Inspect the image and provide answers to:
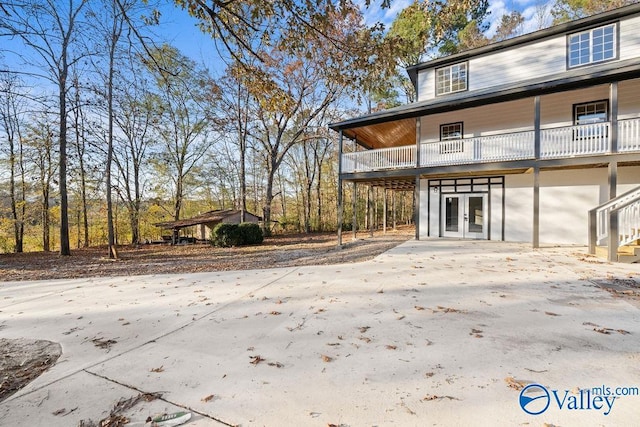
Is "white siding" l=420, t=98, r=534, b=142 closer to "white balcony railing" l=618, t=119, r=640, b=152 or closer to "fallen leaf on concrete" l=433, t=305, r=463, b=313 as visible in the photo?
"white balcony railing" l=618, t=119, r=640, b=152

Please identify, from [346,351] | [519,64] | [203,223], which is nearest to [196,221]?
[203,223]

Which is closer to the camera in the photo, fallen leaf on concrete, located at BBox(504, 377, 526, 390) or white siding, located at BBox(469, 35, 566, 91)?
fallen leaf on concrete, located at BBox(504, 377, 526, 390)

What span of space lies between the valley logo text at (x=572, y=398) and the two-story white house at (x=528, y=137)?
23.1 ft

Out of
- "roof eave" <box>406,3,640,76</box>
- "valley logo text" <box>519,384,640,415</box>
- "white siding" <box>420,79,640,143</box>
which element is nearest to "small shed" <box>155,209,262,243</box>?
"white siding" <box>420,79,640,143</box>

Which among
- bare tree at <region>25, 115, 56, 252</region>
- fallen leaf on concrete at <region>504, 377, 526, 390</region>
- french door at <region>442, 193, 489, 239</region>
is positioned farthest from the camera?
bare tree at <region>25, 115, 56, 252</region>

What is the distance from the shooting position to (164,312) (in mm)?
4094

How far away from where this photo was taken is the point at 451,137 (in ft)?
39.5

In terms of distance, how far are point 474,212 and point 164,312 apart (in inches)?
457

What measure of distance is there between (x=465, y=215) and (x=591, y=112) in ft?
17.2

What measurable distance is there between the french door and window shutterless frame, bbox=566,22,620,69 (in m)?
5.98

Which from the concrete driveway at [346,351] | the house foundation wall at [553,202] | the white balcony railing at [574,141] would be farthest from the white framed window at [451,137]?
the concrete driveway at [346,351]

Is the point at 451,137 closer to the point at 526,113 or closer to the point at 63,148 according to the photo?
the point at 526,113

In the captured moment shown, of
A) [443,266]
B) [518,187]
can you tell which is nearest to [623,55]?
[518,187]

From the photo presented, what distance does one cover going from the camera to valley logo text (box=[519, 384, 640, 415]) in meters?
1.88
